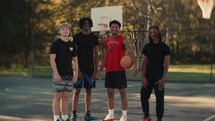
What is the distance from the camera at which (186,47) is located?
20.0m

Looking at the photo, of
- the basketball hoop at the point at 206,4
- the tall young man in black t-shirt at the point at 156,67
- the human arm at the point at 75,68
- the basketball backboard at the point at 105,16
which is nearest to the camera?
the basketball hoop at the point at 206,4

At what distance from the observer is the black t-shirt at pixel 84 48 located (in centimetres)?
605

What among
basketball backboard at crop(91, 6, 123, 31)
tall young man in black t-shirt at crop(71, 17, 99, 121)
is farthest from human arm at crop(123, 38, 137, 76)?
basketball backboard at crop(91, 6, 123, 31)

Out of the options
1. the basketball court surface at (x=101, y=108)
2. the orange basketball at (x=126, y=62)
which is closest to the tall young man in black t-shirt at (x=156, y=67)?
the orange basketball at (x=126, y=62)

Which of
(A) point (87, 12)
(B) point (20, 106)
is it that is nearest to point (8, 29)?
(B) point (20, 106)

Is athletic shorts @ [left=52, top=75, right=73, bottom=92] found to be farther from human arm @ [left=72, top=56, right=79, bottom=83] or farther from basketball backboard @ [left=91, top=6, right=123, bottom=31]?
basketball backboard @ [left=91, top=6, right=123, bottom=31]

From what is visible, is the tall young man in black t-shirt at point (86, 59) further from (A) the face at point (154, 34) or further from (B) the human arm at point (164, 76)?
(B) the human arm at point (164, 76)

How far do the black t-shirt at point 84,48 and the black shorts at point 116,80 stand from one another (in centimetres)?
39

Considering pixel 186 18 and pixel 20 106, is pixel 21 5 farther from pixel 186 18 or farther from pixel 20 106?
pixel 186 18

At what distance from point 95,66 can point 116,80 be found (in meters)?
0.51

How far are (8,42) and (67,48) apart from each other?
4.79 meters

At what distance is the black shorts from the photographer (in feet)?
19.4

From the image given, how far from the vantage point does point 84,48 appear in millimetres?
6066

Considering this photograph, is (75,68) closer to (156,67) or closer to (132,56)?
(132,56)
